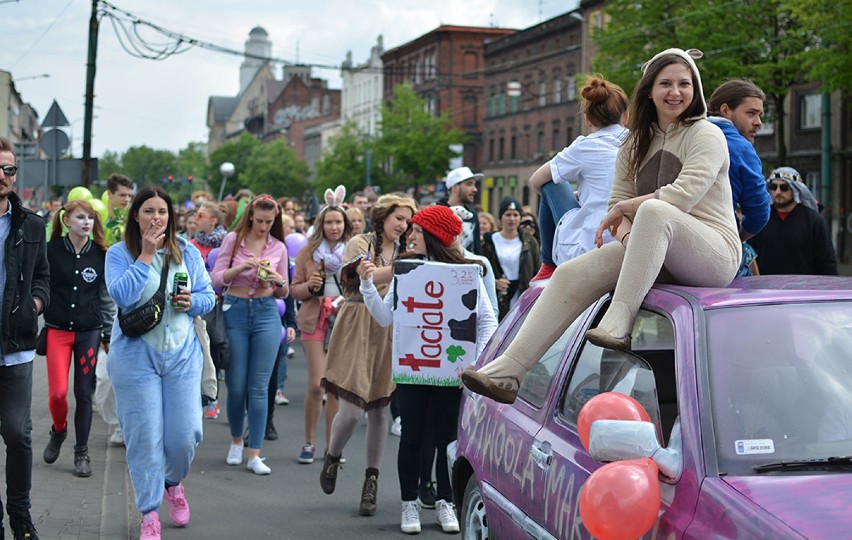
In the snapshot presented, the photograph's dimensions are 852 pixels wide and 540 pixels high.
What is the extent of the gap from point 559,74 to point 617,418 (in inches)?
2708

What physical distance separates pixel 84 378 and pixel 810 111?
1610 inches

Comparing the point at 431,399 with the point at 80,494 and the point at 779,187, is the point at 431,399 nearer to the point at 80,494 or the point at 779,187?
the point at 80,494

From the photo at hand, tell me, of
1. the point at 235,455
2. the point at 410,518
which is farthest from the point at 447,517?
the point at 235,455

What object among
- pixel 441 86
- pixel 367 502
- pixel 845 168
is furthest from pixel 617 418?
pixel 441 86

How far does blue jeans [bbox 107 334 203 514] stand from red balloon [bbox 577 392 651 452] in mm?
3496

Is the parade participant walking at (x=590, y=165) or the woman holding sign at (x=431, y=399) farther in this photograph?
the woman holding sign at (x=431, y=399)

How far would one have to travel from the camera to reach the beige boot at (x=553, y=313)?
4.70 metres

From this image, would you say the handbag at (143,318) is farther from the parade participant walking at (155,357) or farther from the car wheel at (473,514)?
the car wheel at (473,514)

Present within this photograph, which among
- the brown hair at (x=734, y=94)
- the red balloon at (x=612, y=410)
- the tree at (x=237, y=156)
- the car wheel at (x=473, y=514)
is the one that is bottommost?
the car wheel at (x=473, y=514)

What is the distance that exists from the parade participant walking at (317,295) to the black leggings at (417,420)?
2.32 metres

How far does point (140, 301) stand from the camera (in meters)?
6.94

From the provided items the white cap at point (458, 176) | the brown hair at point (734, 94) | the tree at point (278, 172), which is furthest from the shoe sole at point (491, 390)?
the tree at point (278, 172)

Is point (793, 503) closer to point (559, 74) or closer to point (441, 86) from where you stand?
point (559, 74)

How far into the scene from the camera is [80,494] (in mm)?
8039
